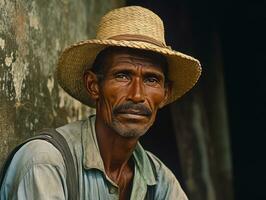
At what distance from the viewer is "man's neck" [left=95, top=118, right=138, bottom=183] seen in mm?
3160

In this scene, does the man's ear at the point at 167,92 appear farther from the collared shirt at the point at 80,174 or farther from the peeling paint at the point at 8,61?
the peeling paint at the point at 8,61

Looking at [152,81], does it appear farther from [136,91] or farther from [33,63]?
[33,63]

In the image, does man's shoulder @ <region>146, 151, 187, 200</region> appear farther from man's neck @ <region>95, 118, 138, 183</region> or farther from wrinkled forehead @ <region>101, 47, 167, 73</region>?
wrinkled forehead @ <region>101, 47, 167, 73</region>

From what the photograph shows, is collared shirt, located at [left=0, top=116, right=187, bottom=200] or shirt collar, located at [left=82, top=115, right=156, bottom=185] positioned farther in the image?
shirt collar, located at [left=82, top=115, right=156, bottom=185]

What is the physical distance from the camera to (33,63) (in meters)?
3.54

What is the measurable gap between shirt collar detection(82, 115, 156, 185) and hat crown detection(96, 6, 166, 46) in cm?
46

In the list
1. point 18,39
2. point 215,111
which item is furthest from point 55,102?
point 215,111

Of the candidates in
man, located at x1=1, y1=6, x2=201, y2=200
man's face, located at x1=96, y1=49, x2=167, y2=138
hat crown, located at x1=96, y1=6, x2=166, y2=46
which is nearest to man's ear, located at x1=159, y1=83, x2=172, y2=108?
man, located at x1=1, y1=6, x2=201, y2=200

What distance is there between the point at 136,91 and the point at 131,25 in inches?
13.7

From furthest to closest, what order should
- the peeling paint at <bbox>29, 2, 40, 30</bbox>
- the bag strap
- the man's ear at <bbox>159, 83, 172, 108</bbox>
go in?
the peeling paint at <bbox>29, 2, 40, 30</bbox> → the man's ear at <bbox>159, 83, 172, 108</bbox> → the bag strap

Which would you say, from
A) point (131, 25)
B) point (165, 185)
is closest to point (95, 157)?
point (165, 185)

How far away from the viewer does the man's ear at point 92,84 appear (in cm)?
320

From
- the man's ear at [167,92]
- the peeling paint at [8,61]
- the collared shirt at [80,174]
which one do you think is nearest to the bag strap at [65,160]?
the collared shirt at [80,174]

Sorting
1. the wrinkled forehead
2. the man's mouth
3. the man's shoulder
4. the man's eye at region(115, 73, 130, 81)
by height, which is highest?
the wrinkled forehead
